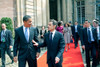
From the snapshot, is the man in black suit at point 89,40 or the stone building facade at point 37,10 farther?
the stone building facade at point 37,10

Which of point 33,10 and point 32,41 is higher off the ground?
point 33,10

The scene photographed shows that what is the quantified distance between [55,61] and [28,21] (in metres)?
1.32

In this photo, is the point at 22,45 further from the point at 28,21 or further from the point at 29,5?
the point at 29,5

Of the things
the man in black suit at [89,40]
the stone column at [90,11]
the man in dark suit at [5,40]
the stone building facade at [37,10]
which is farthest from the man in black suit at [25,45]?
the stone column at [90,11]

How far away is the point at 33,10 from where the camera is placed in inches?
539

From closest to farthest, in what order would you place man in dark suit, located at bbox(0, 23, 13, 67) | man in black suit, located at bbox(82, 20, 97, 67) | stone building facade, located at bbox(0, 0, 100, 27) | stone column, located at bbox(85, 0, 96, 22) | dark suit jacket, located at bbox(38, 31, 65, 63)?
dark suit jacket, located at bbox(38, 31, 65, 63)
man in black suit, located at bbox(82, 20, 97, 67)
man in dark suit, located at bbox(0, 23, 13, 67)
stone building facade, located at bbox(0, 0, 100, 27)
stone column, located at bbox(85, 0, 96, 22)

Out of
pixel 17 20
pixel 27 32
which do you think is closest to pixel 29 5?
pixel 17 20

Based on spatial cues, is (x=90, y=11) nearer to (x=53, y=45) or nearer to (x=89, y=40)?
(x=89, y=40)

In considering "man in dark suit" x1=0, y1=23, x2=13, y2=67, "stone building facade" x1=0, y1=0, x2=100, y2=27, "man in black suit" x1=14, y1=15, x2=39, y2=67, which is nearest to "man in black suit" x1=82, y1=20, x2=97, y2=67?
"man in black suit" x1=14, y1=15, x2=39, y2=67

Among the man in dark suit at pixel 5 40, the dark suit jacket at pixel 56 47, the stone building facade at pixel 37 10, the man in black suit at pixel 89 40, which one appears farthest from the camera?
the stone building facade at pixel 37 10

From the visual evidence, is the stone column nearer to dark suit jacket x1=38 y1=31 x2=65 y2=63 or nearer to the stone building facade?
the stone building facade

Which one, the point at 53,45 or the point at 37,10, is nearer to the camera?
the point at 53,45

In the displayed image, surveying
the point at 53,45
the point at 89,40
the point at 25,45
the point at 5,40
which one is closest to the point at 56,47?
the point at 53,45

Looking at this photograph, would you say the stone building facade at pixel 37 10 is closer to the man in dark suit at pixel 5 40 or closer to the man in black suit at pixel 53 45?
the man in dark suit at pixel 5 40
